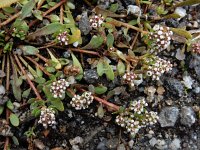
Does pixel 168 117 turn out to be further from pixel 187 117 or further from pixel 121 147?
pixel 121 147

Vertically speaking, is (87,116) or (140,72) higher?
(140,72)

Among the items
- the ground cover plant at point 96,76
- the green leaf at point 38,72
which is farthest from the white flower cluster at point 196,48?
the green leaf at point 38,72

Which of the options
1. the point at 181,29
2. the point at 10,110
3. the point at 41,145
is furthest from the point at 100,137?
the point at 181,29

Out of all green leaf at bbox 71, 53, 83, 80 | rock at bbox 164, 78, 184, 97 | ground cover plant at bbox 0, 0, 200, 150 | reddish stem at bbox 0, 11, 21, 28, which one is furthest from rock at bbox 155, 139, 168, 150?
reddish stem at bbox 0, 11, 21, 28

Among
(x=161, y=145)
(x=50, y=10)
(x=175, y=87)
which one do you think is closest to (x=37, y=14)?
(x=50, y=10)

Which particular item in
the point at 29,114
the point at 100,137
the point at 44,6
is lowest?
the point at 100,137

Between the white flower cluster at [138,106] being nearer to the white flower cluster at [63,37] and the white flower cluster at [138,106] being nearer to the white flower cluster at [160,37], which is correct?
the white flower cluster at [160,37]

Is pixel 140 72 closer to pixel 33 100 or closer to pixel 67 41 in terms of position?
pixel 67 41

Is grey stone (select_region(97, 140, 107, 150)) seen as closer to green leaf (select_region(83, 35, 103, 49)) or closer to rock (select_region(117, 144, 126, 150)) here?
rock (select_region(117, 144, 126, 150))
